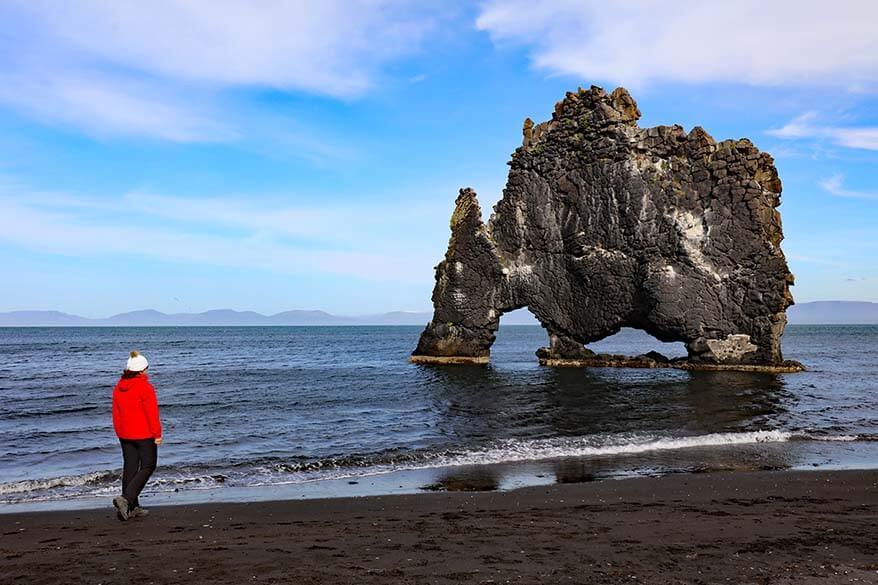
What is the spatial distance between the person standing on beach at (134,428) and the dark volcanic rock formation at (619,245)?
39.4 metres

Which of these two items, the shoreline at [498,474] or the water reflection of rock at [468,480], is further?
the water reflection of rock at [468,480]

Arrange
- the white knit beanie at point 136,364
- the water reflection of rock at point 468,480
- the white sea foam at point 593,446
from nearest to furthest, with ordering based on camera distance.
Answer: the white knit beanie at point 136,364, the water reflection of rock at point 468,480, the white sea foam at point 593,446

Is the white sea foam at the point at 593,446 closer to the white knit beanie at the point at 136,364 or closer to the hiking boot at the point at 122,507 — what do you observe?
the hiking boot at the point at 122,507

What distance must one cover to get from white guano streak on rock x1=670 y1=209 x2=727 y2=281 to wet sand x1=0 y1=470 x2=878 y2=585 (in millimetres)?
33679

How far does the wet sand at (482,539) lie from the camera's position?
22.8ft

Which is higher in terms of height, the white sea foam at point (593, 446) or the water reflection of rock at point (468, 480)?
the water reflection of rock at point (468, 480)

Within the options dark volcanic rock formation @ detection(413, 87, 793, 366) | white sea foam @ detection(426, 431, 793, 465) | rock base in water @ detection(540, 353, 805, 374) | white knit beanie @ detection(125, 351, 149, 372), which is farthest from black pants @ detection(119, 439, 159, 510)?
rock base in water @ detection(540, 353, 805, 374)

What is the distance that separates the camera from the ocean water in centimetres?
1425

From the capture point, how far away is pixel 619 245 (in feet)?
151

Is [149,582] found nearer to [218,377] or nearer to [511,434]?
[511,434]

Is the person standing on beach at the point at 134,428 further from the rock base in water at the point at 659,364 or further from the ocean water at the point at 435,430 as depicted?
the rock base in water at the point at 659,364

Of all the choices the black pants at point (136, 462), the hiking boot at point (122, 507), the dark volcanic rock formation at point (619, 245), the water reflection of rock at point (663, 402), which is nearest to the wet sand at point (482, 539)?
Answer: the hiking boot at point (122, 507)

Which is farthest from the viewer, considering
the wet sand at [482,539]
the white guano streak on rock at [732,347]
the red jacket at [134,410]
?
the white guano streak on rock at [732,347]

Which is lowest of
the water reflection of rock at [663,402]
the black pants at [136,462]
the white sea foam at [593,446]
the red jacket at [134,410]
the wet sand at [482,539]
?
the water reflection of rock at [663,402]
